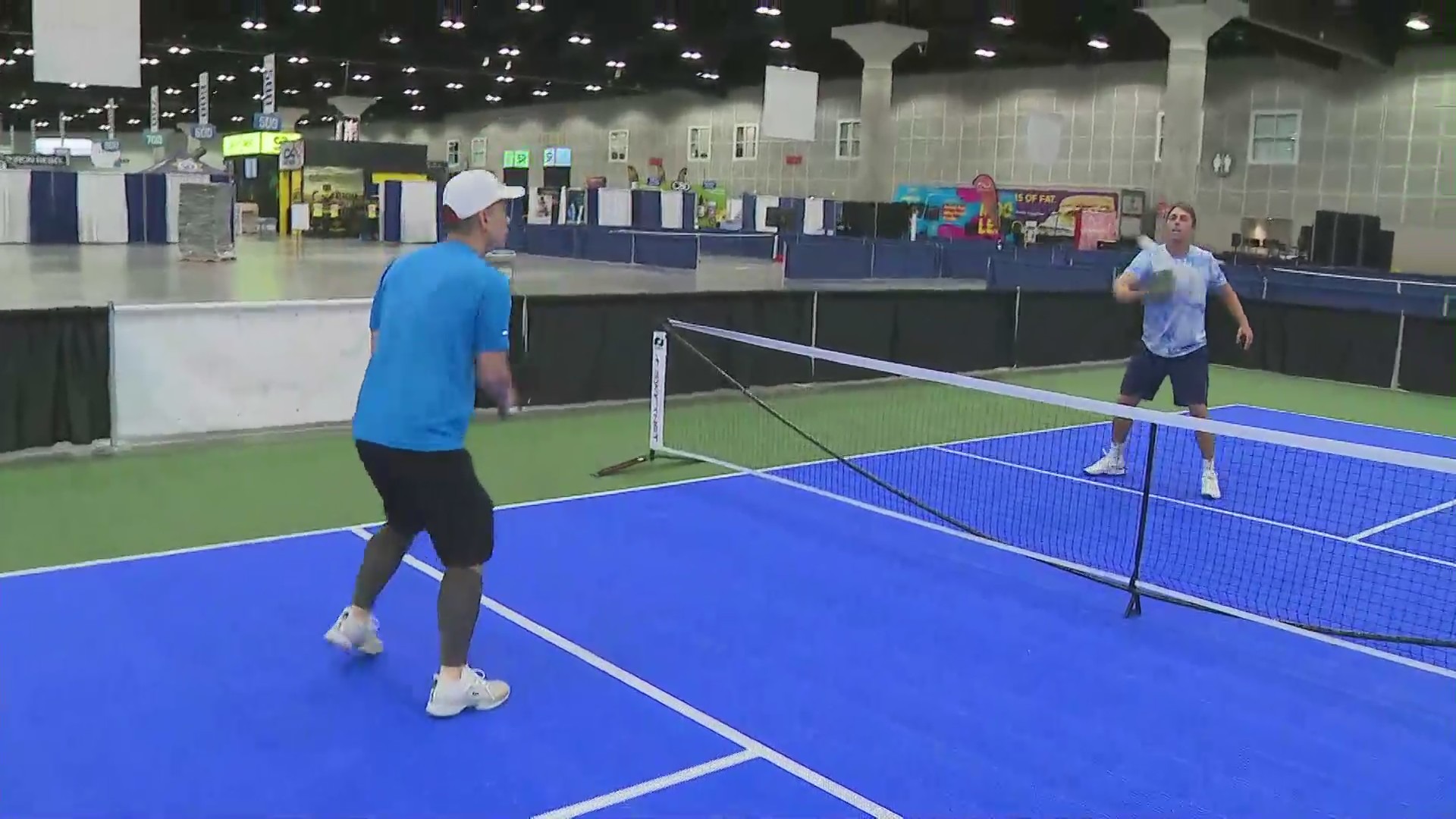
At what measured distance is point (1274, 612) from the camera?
22.9 ft

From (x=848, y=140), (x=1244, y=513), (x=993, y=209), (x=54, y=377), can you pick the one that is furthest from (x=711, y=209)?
(x=1244, y=513)

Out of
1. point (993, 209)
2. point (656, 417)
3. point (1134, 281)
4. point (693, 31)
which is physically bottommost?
point (656, 417)

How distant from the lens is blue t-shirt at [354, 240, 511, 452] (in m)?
4.67

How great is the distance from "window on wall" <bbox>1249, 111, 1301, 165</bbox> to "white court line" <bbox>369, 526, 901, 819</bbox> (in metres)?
35.9

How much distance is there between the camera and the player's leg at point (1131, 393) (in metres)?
9.82

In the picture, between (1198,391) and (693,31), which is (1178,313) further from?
(693,31)

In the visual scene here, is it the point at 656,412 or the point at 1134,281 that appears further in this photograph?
the point at 656,412

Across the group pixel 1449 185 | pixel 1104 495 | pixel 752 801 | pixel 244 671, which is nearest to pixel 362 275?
pixel 1104 495

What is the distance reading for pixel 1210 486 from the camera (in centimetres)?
976

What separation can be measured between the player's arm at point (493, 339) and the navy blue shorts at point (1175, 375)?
6.31 m

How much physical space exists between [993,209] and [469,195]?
37424 mm

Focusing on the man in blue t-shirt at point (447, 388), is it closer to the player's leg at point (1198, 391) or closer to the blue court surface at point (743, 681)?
the blue court surface at point (743, 681)

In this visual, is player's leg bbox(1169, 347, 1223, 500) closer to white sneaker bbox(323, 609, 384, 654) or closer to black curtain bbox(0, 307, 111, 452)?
white sneaker bbox(323, 609, 384, 654)

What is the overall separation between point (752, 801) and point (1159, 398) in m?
12.2
